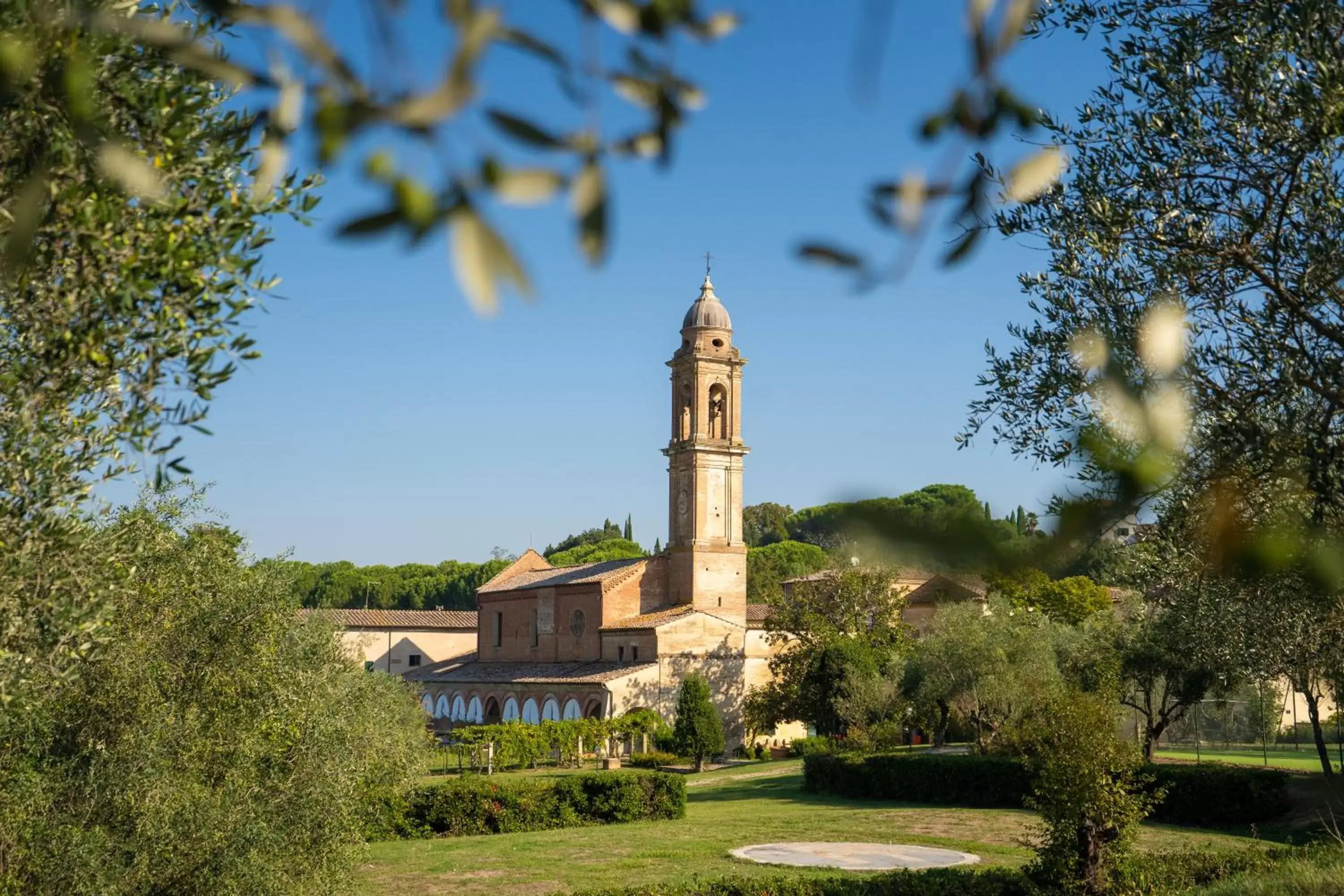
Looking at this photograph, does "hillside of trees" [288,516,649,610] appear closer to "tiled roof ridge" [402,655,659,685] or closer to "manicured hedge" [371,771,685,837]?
"tiled roof ridge" [402,655,659,685]

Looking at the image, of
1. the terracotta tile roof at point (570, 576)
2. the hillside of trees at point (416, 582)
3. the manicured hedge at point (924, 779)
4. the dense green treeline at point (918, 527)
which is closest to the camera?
the dense green treeline at point (918, 527)

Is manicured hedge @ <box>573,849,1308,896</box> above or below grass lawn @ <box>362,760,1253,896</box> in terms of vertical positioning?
above

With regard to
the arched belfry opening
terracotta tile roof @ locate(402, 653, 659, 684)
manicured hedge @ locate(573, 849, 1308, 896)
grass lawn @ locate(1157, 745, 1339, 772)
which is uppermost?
the arched belfry opening

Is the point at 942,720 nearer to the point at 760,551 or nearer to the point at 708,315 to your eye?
the point at 708,315

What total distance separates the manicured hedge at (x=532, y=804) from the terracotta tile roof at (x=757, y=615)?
2230cm

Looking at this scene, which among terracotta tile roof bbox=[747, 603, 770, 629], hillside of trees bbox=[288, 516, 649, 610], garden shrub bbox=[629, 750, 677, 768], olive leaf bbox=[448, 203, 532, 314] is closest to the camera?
olive leaf bbox=[448, 203, 532, 314]

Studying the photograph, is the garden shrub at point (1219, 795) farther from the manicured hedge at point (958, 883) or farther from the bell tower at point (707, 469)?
the bell tower at point (707, 469)

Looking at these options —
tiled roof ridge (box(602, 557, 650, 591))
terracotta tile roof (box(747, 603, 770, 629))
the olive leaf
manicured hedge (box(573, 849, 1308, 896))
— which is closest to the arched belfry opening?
tiled roof ridge (box(602, 557, 650, 591))

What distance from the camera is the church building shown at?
169 feet

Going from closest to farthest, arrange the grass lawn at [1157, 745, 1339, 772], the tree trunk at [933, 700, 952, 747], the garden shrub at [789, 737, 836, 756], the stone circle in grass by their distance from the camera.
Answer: the stone circle in grass < the grass lawn at [1157, 745, 1339, 772] < the tree trunk at [933, 700, 952, 747] < the garden shrub at [789, 737, 836, 756]

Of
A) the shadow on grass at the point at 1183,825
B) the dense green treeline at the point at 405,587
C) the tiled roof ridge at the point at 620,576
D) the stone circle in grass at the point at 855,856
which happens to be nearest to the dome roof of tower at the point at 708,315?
the tiled roof ridge at the point at 620,576

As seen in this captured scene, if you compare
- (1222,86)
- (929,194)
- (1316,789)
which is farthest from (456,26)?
(1222,86)

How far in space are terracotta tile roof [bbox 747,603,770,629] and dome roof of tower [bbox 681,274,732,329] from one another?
1355 centimetres

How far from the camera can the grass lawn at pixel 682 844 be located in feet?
67.1
